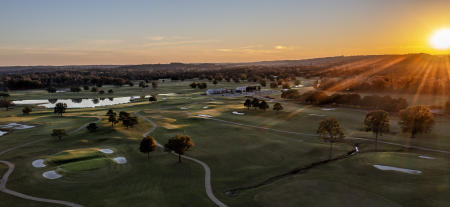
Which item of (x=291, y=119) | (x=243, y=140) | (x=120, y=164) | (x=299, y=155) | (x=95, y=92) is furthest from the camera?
(x=95, y=92)

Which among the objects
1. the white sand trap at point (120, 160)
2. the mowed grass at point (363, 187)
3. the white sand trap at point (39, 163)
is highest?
the mowed grass at point (363, 187)

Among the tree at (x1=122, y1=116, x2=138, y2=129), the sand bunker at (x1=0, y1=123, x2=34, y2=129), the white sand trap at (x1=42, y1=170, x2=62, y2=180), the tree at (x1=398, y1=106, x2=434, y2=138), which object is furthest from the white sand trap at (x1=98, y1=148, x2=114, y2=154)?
the tree at (x1=398, y1=106, x2=434, y2=138)

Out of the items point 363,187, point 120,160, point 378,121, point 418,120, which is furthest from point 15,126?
point 418,120

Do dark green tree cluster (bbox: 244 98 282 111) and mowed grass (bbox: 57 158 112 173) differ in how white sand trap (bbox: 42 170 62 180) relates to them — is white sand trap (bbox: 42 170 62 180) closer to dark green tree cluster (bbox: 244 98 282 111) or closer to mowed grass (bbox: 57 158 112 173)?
mowed grass (bbox: 57 158 112 173)

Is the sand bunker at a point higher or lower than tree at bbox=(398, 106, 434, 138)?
lower

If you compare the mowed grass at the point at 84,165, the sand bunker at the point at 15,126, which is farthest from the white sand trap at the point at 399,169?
the sand bunker at the point at 15,126

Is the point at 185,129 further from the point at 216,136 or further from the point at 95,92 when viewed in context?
the point at 95,92

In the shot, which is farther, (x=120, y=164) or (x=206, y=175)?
(x=120, y=164)

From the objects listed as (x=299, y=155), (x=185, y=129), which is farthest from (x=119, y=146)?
(x=299, y=155)

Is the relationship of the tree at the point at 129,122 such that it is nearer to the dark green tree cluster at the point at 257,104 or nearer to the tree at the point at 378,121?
the dark green tree cluster at the point at 257,104
